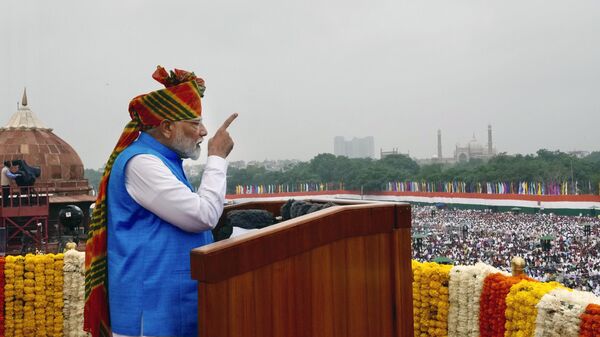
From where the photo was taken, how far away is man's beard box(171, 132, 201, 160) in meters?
1.89

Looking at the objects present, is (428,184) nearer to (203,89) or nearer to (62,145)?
(62,145)

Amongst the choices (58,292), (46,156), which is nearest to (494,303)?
(58,292)

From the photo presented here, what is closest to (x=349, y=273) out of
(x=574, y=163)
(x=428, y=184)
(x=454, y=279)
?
(x=454, y=279)

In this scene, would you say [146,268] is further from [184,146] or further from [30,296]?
[30,296]

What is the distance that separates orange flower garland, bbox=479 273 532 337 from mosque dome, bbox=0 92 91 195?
2096 centimetres

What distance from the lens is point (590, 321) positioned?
3.01m

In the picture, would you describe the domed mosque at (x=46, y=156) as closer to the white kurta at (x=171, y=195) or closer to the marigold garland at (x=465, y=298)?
the marigold garland at (x=465, y=298)

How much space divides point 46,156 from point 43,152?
0.24m

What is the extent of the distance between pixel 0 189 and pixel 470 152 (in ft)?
406

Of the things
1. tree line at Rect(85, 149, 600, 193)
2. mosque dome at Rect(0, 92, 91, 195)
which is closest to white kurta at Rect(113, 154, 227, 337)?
mosque dome at Rect(0, 92, 91, 195)

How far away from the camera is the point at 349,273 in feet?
5.60

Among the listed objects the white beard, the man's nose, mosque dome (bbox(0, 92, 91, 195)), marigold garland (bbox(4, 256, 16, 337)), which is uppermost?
mosque dome (bbox(0, 92, 91, 195))

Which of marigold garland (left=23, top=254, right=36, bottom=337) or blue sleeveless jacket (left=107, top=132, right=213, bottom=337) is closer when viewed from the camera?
blue sleeveless jacket (left=107, top=132, right=213, bottom=337)

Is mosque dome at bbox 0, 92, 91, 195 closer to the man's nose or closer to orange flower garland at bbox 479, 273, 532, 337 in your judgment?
orange flower garland at bbox 479, 273, 532, 337
